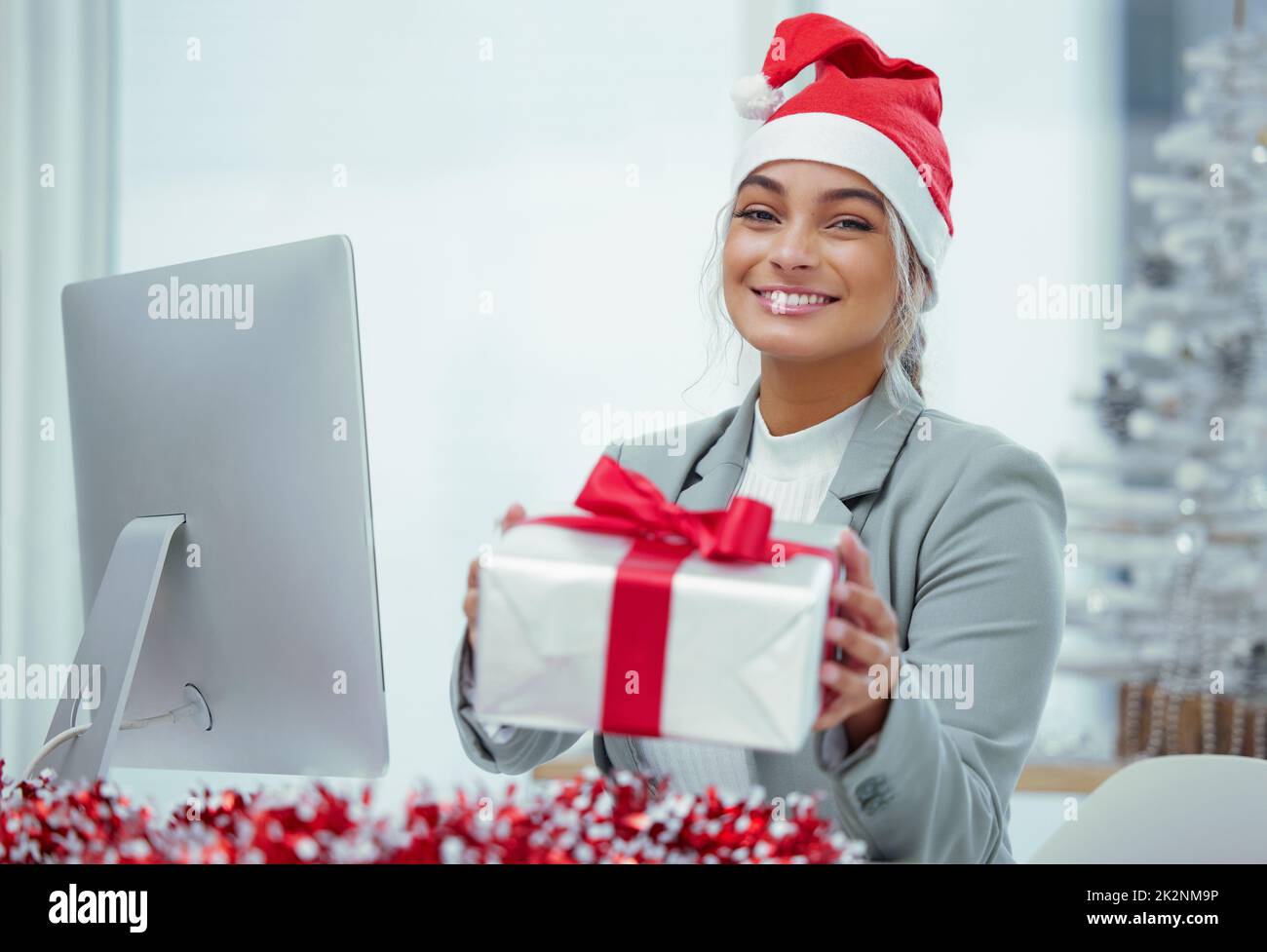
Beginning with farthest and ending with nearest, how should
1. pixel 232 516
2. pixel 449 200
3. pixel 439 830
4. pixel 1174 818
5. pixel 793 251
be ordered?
pixel 449 200 < pixel 793 251 < pixel 1174 818 < pixel 232 516 < pixel 439 830

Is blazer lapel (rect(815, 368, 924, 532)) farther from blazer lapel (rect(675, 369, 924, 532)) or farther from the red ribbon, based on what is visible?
the red ribbon

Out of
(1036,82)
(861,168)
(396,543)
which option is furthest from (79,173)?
(1036,82)

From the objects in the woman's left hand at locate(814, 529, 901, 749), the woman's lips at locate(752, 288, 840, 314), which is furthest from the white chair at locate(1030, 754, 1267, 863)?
the woman's lips at locate(752, 288, 840, 314)

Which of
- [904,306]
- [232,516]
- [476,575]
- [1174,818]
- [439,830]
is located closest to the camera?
[439,830]

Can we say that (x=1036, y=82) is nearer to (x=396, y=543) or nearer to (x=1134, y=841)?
(x=396, y=543)

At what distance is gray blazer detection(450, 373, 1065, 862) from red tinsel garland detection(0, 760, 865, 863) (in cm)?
19

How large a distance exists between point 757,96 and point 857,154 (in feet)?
0.65

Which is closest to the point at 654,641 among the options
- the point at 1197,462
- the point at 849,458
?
the point at 849,458

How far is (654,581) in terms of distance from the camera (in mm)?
673

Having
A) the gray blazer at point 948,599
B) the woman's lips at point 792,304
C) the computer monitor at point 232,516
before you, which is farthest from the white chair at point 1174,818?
the computer monitor at point 232,516

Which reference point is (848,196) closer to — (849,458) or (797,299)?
(797,299)

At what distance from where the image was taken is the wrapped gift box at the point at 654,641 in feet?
2.18

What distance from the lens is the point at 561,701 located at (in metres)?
0.71

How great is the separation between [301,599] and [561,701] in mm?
318
